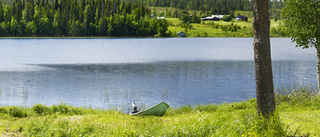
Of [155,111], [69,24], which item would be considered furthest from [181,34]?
[155,111]

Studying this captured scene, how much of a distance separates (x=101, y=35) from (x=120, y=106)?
6506 inches

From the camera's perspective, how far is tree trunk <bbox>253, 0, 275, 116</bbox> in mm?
9914

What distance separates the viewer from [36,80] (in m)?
36.2

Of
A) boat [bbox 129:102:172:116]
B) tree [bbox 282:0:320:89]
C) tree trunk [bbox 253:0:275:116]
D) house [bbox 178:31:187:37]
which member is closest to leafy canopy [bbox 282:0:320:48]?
tree [bbox 282:0:320:89]

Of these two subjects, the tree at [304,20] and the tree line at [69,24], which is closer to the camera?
the tree at [304,20]

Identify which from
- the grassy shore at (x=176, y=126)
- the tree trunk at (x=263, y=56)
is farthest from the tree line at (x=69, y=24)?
the tree trunk at (x=263, y=56)

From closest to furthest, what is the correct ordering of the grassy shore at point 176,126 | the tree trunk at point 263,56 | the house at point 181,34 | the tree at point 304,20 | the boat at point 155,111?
1. the grassy shore at point 176,126
2. the tree trunk at point 263,56
3. the boat at point 155,111
4. the tree at point 304,20
5. the house at point 181,34

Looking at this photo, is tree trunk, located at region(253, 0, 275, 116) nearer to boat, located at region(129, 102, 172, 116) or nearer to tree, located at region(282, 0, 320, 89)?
boat, located at region(129, 102, 172, 116)

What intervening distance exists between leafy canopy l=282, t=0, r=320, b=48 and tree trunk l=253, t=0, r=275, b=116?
1023cm

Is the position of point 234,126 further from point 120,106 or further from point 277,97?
point 120,106

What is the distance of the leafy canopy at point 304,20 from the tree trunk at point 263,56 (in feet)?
33.6

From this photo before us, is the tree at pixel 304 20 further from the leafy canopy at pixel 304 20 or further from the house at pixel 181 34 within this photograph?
the house at pixel 181 34

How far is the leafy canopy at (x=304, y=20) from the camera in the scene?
1902 cm

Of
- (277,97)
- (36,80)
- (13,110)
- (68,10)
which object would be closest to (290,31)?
(277,97)
